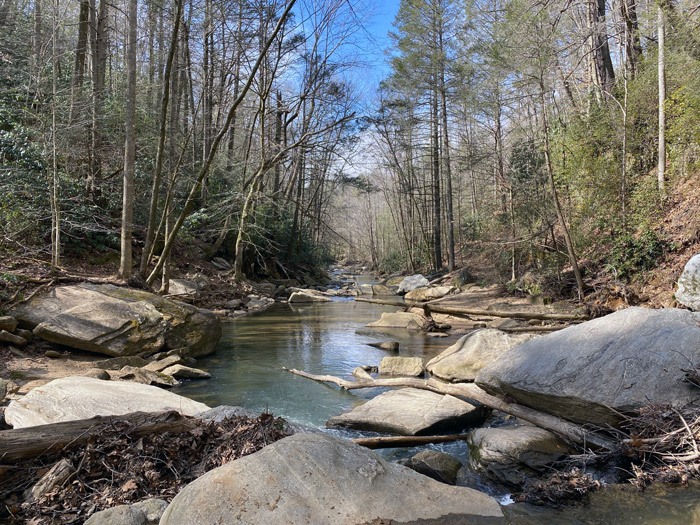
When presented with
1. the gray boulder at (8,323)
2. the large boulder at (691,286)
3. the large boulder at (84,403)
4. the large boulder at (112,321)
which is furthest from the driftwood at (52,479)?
the large boulder at (691,286)

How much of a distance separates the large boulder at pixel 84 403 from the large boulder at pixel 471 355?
389cm

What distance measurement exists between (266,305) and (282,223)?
718 cm

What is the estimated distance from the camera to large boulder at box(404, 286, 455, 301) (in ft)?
57.7

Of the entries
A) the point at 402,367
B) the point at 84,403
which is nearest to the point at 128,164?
the point at 84,403

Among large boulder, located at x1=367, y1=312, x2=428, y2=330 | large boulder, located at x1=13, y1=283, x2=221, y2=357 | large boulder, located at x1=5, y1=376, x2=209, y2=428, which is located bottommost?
large boulder, located at x1=367, y1=312, x2=428, y2=330

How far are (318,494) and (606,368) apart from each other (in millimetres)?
3479

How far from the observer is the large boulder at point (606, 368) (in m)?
4.43

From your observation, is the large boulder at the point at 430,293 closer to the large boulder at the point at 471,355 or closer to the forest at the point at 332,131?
the forest at the point at 332,131

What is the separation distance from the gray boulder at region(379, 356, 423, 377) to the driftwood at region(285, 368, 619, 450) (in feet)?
3.07

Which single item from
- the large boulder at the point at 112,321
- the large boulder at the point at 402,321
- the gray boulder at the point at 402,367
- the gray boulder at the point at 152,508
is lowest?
the gray boulder at the point at 402,367

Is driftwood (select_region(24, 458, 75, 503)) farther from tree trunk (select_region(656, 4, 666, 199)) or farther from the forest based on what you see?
tree trunk (select_region(656, 4, 666, 199))

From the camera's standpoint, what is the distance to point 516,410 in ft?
17.0

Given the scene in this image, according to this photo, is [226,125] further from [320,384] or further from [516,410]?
[516,410]

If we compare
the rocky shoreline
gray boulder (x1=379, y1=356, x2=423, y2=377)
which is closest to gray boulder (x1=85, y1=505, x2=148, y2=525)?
the rocky shoreline
